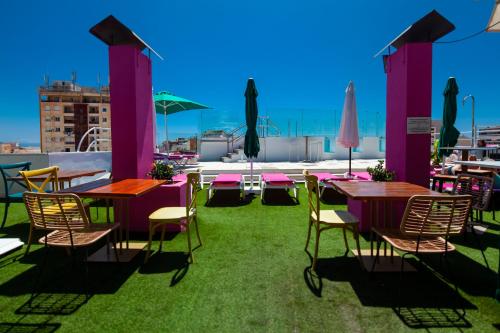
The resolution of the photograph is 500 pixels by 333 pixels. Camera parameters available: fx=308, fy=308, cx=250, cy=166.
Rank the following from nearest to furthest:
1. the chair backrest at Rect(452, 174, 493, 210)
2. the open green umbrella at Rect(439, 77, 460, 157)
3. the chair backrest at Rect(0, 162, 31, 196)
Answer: the chair backrest at Rect(452, 174, 493, 210) < the chair backrest at Rect(0, 162, 31, 196) < the open green umbrella at Rect(439, 77, 460, 157)

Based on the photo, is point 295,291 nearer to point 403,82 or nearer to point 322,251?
point 322,251

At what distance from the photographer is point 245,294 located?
262 centimetres

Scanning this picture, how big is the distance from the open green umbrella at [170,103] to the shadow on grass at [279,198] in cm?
547

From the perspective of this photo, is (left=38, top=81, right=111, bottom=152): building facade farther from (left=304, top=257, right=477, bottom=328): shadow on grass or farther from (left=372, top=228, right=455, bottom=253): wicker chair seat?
(left=372, top=228, right=455, bottom=253): wicker chair seat

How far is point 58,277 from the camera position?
3025 mm

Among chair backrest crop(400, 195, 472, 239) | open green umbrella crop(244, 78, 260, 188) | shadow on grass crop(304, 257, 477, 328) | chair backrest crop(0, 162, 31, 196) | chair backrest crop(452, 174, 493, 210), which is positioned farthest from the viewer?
open green umbrella crop(244, 78, 260, 188)

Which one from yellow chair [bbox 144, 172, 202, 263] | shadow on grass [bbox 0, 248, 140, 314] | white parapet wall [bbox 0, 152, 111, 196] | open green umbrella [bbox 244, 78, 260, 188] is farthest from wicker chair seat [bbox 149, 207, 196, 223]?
white parapet wall [bbox 0, 152, 111, 196]

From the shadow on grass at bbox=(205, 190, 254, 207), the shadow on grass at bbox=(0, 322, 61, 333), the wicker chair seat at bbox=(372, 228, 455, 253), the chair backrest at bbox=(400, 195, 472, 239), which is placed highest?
the chair backrest at bbox=(400, 195, 472, 239)

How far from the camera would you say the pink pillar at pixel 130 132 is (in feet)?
14.9

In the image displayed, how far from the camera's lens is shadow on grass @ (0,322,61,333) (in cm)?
211

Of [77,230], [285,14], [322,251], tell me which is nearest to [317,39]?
[285,14]

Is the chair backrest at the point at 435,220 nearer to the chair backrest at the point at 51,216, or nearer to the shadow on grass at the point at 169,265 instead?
the shadow on grass at the point at 169,265

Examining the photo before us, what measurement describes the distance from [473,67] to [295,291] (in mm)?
39516

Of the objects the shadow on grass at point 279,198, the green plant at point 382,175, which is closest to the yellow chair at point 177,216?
the green plant at point 382,175
